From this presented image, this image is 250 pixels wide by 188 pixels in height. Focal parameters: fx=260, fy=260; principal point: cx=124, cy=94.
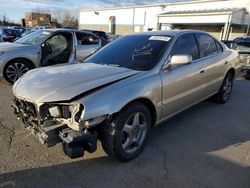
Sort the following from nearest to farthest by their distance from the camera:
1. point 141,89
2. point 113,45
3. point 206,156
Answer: point 141,89 < point 206,156 < point 113,45

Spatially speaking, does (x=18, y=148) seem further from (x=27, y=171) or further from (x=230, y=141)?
(x=230, y=141)

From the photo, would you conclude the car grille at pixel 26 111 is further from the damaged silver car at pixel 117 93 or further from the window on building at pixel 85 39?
the window on building at pixel 85 39

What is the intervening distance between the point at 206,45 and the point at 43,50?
181 inches

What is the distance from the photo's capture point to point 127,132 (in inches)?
129

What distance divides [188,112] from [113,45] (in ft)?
6.74

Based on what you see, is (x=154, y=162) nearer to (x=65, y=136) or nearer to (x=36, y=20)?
(x=65, y=136)

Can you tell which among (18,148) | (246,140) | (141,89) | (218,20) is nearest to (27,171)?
(18,148)

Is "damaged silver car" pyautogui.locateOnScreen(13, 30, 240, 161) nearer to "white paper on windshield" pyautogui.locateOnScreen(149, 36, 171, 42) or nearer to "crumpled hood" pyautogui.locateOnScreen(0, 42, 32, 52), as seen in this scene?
"white paper on windshield" pyautogui.locateOnScreen(149, 36, 171, 42)

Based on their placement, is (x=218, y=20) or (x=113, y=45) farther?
(x=218, y=20)

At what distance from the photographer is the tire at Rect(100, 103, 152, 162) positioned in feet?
9.89

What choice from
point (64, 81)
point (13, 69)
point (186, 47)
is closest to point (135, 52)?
point (186, 47)

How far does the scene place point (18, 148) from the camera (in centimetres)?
360

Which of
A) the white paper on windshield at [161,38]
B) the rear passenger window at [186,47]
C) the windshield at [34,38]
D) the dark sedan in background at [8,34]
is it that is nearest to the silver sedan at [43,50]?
the windshield at [34,38]

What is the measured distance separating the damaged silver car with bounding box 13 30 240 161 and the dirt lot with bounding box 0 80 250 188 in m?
0.29
